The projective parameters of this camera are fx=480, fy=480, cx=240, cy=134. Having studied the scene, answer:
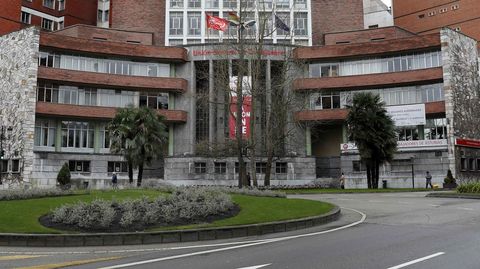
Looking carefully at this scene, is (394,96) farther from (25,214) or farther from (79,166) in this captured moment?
(25,214)

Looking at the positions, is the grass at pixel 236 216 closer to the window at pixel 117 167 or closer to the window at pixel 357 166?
the window at pixel 357 166

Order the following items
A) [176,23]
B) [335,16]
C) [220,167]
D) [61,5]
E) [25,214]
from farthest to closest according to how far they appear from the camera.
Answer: [61,5]
[335,16]
[176,23]
[220,167]
[25,214]

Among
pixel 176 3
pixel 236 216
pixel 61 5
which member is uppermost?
pixel 61 5

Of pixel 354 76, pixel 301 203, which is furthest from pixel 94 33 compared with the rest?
pixel 301 203

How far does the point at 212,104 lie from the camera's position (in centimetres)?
5684

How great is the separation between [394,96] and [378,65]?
4197 millimetres

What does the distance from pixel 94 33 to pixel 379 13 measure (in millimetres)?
49154

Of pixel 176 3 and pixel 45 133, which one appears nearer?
pixel 45 133

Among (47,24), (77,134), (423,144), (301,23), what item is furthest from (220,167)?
(47,24)

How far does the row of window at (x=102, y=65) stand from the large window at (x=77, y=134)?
21.3 feet

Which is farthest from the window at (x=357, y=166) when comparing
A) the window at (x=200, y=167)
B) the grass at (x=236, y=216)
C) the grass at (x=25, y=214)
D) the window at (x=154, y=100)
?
the grass at (x=25, y=214)

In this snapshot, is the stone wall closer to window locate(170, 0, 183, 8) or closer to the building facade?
the building facade

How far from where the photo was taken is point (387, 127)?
42.8 metres

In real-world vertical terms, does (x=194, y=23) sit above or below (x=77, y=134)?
above
